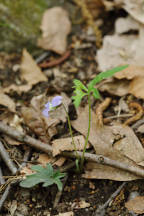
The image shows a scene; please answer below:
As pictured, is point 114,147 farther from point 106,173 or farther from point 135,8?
point 135,8

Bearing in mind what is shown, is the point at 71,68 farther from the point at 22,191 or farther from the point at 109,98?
the point at 22,191

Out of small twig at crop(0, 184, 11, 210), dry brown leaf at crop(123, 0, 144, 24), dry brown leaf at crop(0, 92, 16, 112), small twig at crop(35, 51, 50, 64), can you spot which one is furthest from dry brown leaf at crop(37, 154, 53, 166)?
dry brown leaf at crop(123, 0, 144, 24)

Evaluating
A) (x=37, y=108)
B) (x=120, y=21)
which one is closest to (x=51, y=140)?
(x=37, y=108)

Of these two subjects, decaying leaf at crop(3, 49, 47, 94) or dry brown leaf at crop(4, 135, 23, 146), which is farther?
decaying leaf at crop(3, 49, 47, 94)

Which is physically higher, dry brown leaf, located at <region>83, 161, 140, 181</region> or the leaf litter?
the leaf litter

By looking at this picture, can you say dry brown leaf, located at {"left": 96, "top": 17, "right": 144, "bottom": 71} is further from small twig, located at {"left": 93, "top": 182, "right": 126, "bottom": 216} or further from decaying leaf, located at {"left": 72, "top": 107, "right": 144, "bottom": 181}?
small twig, located at {"left": 93, "top": 182, "right": 126, "bottom": 216}

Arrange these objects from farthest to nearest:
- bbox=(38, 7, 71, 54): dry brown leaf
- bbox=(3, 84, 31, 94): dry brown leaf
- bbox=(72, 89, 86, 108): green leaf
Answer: bbox=(38, 7, 71, 54): dry brown leaf, bbox=(3, 84, 31, 94): dry brown leaf, bbox=(72, 89, 86, 108): green leaf
